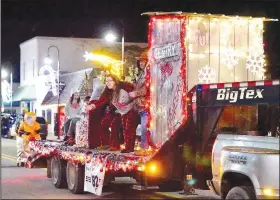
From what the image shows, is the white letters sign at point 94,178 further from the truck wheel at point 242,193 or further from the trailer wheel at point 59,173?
the truck wheel at point 242,193

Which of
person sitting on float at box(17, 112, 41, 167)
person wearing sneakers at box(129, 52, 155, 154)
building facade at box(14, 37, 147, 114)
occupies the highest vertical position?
building facade at box(14, 37, 147, 114)

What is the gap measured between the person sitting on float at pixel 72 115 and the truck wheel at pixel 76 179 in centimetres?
186

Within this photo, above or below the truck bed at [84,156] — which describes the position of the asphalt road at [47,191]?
below

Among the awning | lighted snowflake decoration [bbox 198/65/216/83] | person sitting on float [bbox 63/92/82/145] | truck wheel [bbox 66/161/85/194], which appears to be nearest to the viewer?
→ lighted snowflake decoration [bbox 198/65/216/83]

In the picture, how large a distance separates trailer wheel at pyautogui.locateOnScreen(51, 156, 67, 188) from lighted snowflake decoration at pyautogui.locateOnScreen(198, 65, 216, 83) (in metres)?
4.59

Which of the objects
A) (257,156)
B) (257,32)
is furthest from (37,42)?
(257,156)

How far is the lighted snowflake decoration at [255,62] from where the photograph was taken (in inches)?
427

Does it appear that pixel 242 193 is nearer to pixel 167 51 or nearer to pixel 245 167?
pixel 245 167

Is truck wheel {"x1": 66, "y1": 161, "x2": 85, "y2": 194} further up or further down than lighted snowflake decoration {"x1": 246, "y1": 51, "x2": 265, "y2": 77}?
further down

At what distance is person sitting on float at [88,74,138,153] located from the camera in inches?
460

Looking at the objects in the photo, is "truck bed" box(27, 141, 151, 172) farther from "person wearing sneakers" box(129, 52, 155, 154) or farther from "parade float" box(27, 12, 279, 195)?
"person wearing sneakers" box(129, 52, 155, 154)

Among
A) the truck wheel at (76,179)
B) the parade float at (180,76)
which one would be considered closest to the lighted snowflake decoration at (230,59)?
the parade float at (180,76)

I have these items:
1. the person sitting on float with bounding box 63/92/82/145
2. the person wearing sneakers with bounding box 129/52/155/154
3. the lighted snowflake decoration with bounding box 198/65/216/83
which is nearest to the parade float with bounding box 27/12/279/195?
the lighted snowflake decoration with bounding box 198/65/216/83

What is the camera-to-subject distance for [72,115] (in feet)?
49.1
